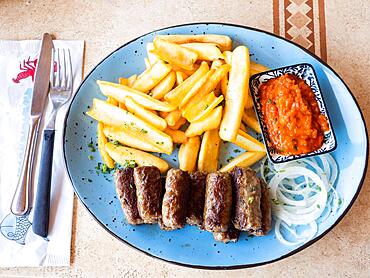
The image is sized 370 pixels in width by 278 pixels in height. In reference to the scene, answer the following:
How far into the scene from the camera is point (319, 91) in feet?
8.32

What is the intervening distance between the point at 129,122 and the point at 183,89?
33 cm

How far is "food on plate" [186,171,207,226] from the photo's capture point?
2469 mm

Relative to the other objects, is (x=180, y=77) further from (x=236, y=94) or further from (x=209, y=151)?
(x=209, y=151)

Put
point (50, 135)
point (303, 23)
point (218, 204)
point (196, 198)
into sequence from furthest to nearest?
point (303, 23) → point (50, 135) → point (196, 198) → point (218, 204)

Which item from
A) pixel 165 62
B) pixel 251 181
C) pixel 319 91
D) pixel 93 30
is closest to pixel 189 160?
pixel 251 181

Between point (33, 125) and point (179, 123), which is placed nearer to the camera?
point (179, 123)

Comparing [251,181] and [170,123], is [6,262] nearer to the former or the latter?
[170,123]

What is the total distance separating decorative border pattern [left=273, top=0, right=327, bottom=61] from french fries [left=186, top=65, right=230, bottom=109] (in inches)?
23.3

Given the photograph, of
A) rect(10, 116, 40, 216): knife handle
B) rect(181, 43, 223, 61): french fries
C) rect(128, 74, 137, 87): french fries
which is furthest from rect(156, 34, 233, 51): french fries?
rect(10, 116, 40, 216): knife handle

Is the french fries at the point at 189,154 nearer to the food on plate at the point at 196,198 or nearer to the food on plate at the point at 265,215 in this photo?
the food on plate at the point at 196,198

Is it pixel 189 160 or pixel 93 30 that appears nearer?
pixel 189 160

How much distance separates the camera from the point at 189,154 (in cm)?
262

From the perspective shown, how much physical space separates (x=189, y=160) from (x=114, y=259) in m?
0.69

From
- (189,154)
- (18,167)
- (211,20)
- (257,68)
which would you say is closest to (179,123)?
(189,154)
